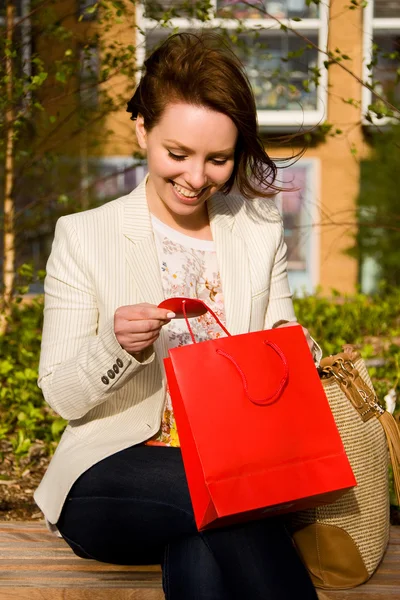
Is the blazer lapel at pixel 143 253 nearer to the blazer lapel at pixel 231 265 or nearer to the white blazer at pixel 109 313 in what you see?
the white blazer at pixel 109 313

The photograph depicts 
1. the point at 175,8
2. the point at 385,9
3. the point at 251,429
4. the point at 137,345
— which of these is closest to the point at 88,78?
the point at 175,8

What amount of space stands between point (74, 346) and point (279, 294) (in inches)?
25.7

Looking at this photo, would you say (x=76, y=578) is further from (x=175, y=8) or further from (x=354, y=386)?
(x=175, y=8)

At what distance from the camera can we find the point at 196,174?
2154 millimetres

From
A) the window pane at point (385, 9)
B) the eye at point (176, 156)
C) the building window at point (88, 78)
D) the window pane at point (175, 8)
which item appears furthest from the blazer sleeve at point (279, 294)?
the window pane at point (385, 9)

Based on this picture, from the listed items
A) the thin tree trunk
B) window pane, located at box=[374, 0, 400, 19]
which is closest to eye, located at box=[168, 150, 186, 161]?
the thin tree trunk

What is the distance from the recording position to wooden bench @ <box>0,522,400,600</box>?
2037mm

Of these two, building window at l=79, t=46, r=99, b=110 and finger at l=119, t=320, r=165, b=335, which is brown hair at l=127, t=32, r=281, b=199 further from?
building window at l=79, t=46, r=99, b=110

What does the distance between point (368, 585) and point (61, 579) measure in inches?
29.4

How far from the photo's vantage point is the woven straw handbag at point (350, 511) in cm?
210

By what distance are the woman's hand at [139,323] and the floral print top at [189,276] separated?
361 mm

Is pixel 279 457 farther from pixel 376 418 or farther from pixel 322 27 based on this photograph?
pixel 322 27

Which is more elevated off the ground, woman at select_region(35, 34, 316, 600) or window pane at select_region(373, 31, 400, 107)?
window pane at select_region(373, 31, 400, 107)

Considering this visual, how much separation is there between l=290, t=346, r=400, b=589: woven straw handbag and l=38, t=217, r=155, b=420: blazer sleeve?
0.49 m
